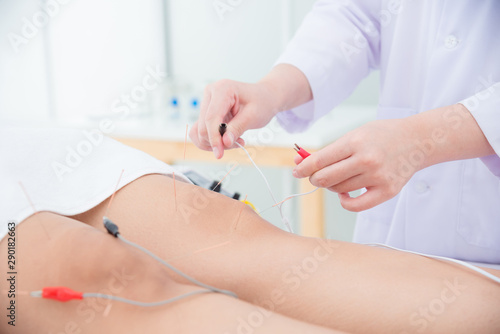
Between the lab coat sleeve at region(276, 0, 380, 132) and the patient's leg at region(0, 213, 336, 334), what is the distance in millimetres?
762

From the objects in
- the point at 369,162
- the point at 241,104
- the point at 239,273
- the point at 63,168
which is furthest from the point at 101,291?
the point at 241,104

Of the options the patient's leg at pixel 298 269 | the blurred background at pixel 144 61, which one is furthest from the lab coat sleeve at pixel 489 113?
the blurred background at pixel 144 61

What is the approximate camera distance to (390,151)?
0.84 meters

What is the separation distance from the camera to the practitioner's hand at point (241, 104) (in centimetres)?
103

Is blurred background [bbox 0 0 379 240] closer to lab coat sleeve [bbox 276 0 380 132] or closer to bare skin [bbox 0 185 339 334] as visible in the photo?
lab coat sleeve [bbox 276 0 380 132]

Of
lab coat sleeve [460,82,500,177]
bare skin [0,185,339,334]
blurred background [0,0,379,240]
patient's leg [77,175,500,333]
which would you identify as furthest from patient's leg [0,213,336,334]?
blurred background [0,0,379,240]

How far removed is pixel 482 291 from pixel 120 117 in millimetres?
2528

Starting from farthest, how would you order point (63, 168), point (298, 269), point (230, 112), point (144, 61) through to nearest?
point (144, 61), point (230, 112), point (63, 168), point (298, 269)

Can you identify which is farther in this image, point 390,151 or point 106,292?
point 390,151

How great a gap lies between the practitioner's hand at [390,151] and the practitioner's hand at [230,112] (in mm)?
211

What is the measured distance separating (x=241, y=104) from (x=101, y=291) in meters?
0.59

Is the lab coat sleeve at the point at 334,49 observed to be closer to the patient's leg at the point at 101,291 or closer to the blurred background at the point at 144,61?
the patient's leg at the point at 101,291

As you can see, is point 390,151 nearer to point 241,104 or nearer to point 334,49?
point 241,104

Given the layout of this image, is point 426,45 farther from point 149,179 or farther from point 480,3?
point 149,179
